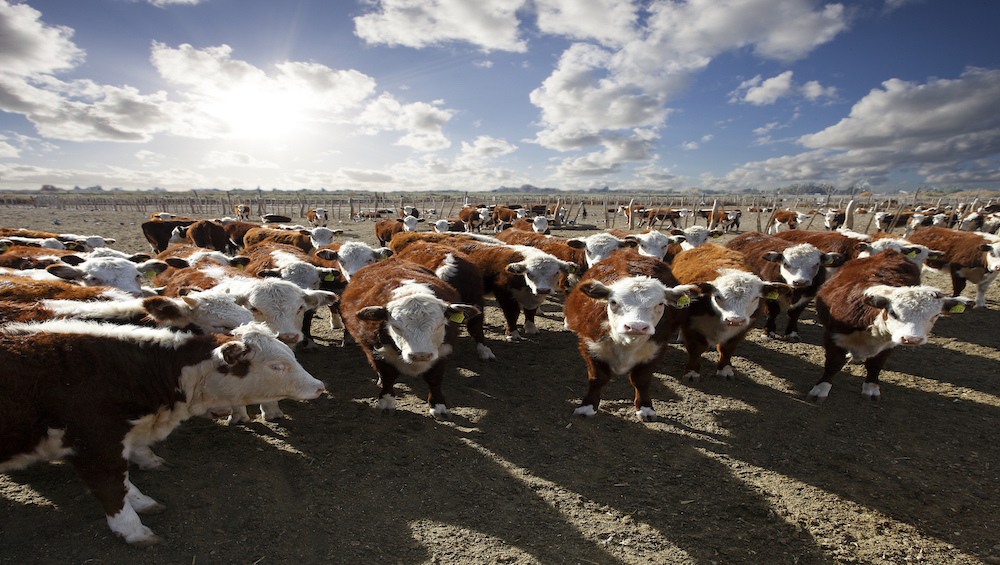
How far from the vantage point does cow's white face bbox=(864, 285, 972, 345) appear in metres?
4.36

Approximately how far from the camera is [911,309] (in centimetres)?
438

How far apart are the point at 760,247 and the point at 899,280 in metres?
2.89

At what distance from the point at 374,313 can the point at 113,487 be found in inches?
87.2

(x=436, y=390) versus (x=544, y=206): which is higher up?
(x=544, y=206)

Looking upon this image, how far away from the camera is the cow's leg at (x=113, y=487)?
2.64m

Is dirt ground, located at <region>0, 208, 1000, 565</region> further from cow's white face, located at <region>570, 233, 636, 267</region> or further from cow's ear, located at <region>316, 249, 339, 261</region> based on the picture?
cow's ear, located at <region>316, 249, 339, 261</region>

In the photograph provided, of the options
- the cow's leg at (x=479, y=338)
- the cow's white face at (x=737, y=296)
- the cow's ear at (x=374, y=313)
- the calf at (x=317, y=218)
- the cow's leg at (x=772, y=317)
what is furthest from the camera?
the calf at (x=317, y=218)

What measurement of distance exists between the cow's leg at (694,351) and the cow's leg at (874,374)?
1.92m

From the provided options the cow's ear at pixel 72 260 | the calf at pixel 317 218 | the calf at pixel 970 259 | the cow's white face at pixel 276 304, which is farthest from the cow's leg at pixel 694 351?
the calf at pixel 317 218

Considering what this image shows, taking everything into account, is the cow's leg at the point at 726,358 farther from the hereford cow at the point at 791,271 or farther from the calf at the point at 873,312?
the hereford cow at the point at 791,271

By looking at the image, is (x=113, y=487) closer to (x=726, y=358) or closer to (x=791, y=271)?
(x=726, y=358)

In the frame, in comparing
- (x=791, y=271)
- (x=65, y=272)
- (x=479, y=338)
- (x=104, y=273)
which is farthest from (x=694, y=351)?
(x=65, y=272)

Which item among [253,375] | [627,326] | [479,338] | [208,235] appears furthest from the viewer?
[208,235]

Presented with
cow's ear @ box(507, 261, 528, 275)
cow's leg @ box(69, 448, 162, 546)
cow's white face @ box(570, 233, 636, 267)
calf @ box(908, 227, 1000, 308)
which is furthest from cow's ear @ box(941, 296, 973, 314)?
cow's leg @ box(69, 448, 162, 546)
